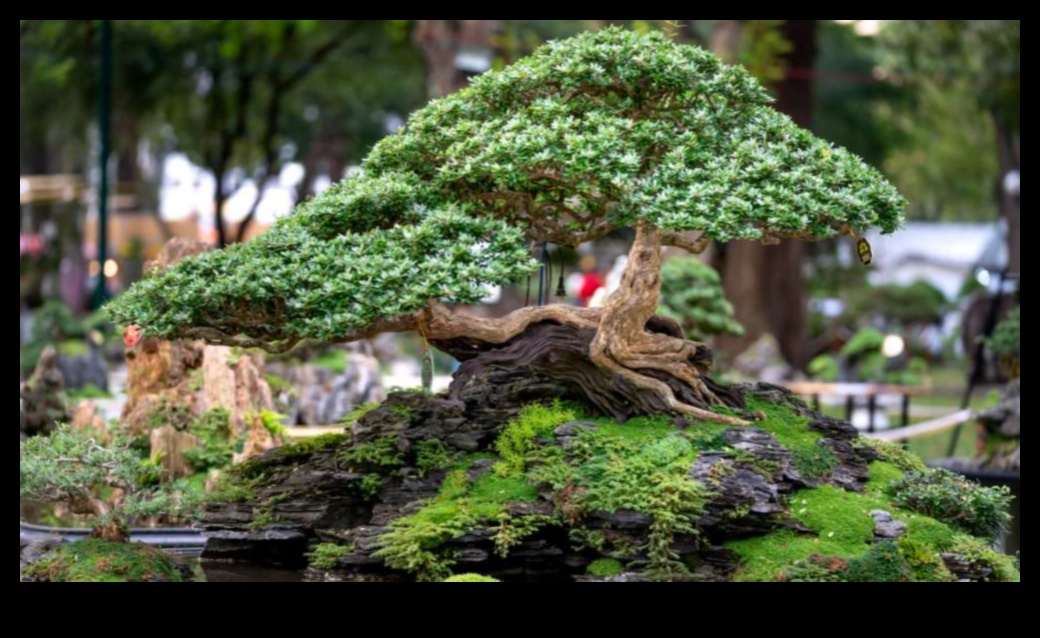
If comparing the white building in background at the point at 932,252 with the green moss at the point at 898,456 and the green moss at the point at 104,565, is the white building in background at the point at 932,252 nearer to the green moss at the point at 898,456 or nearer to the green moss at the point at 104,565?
the green moss at the point at 898,456

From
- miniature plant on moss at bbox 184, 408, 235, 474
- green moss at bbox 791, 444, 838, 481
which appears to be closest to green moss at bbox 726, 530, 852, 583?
green moss at bbox 791, 444, 838, 481

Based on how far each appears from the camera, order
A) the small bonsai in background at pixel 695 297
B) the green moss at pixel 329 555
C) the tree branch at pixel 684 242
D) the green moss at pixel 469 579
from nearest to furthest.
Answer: the green moss at pixel 469 579, the green moss at pixel 329 555, the tree branch at pixel 684 242, the small bonsai in background at pixel 695 297

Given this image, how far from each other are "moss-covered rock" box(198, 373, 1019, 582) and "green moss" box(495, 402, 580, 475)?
1 cm

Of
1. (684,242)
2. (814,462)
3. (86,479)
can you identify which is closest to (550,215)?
(684,242)

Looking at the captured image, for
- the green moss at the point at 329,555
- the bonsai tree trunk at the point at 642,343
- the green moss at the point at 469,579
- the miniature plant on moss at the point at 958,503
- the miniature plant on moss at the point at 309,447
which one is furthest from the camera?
the miniature plant on moss at the point at 309,447

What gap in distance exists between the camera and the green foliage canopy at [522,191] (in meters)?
11.5

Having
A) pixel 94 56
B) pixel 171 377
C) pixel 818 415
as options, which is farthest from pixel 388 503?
pixel 94 56

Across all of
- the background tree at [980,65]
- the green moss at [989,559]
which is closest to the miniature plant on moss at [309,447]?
the green moss at [989,559]

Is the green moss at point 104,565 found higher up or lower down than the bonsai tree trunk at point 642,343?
lower down

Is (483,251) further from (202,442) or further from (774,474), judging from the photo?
(202,442)

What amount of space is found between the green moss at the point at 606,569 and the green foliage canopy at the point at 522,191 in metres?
2.32

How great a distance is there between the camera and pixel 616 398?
1272 centimetres

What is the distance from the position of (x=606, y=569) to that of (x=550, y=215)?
3.36 metres

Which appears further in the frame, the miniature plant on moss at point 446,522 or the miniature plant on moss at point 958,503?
the miniature plant on moss at point 958,503
